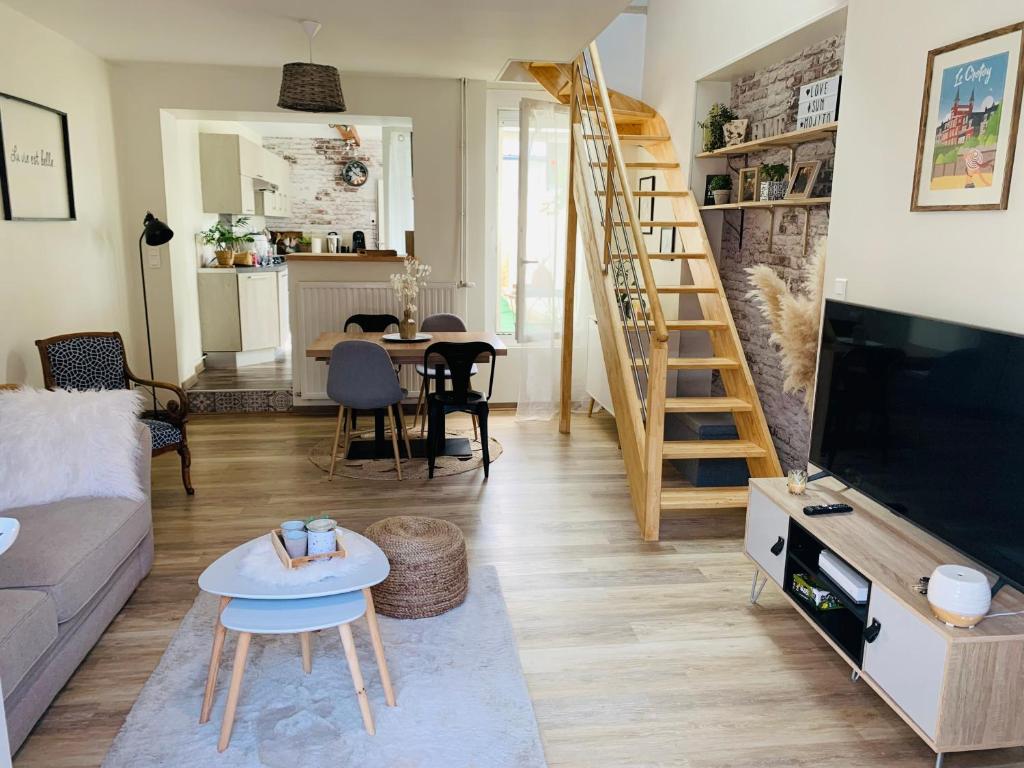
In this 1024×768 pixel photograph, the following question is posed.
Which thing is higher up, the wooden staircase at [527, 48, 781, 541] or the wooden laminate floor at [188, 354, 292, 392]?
the wooden staircase at [527, 48, 781, 541]

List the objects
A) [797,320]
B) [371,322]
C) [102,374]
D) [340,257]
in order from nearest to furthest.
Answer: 1. [797,320]
2. [102,374]
3. [371,322]
4. [340,257]

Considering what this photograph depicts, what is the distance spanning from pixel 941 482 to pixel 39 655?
112 inches

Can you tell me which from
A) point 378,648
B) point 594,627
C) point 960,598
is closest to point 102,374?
point 378,648

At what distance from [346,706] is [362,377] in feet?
7.78

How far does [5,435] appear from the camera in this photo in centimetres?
287

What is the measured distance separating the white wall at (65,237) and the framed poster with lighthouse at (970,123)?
4.37m

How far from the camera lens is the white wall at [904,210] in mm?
2412

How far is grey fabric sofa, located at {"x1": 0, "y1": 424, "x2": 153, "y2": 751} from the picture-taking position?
2.12 m

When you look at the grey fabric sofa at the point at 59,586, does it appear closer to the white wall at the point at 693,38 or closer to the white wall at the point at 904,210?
the white wall at the point at 904,210

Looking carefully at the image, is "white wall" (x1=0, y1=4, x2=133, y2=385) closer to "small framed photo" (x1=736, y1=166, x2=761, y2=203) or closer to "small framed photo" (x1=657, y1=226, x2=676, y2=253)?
"small framed photo" (x1=657, y1=226, x2=676, y2=253)

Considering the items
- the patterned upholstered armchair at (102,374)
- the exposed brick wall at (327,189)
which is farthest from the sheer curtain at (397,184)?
the patterned upholstered armchair at (102,374)

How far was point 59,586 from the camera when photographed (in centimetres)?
234

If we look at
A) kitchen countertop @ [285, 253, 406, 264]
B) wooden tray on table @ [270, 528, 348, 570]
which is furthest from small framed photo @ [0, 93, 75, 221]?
wooden tray on table @ [270, 528, 348, 570]

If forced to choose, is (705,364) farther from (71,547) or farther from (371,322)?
(71,547)
